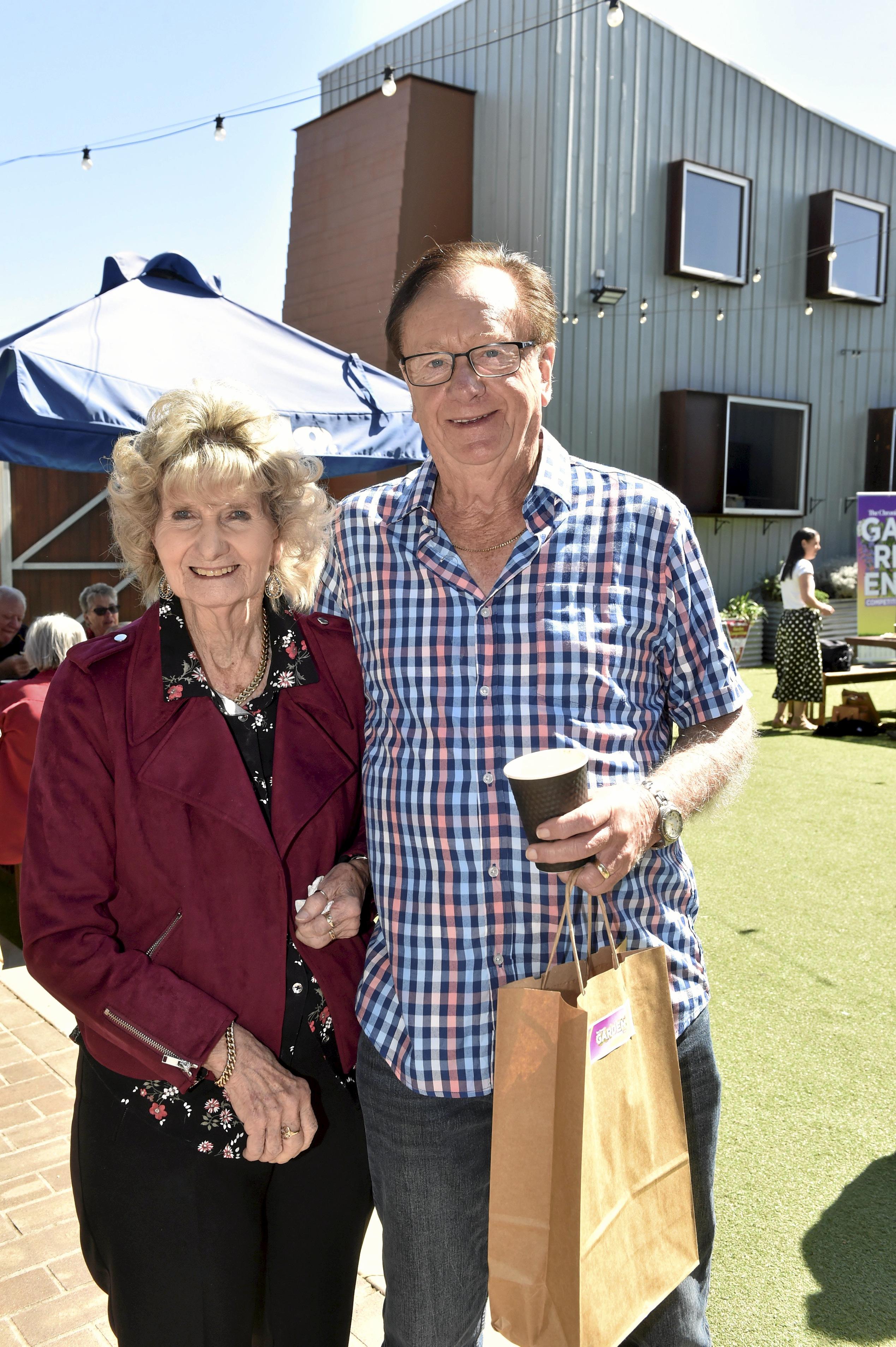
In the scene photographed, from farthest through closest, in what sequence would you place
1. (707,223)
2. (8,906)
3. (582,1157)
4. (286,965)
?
(707,223), (8,906), (286,965), (582,1157)

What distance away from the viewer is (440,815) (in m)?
1.64

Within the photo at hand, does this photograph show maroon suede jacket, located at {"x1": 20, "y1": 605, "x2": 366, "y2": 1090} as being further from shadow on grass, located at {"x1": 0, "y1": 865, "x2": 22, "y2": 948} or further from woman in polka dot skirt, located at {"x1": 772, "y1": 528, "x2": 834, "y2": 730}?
woman in polka dot skirt, located at {"x1": 772, "y1": 528, "x2": 834, "y2": 730}

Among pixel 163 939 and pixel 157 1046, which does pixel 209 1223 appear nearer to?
pixel 157 1046

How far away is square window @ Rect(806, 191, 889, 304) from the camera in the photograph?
1454 centimetres

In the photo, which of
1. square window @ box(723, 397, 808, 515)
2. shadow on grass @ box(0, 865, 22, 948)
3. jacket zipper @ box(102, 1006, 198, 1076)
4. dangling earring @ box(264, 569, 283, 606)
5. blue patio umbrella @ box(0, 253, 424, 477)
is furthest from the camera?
square window @ box(723, 397, 808, 515)

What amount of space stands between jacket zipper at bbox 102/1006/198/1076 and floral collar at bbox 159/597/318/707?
513mm

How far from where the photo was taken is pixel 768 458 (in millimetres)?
14727

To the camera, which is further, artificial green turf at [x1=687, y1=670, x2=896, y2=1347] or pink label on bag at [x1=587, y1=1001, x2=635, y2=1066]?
artificial green turf at [x1=687, y1=670, x2=896, y2=1347]

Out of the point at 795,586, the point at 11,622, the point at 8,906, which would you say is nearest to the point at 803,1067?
the point at 8,906

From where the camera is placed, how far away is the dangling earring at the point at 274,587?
1942mm

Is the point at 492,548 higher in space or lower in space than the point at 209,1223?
higher

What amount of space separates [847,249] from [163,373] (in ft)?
46.2

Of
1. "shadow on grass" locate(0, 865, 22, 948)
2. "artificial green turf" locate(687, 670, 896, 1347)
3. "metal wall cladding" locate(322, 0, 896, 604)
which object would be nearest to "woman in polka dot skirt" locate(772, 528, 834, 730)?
"artificial green turf" locate(687, 670, 896, 1347)

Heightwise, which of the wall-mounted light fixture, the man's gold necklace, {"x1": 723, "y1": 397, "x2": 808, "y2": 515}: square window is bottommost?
the man's gold necklace
